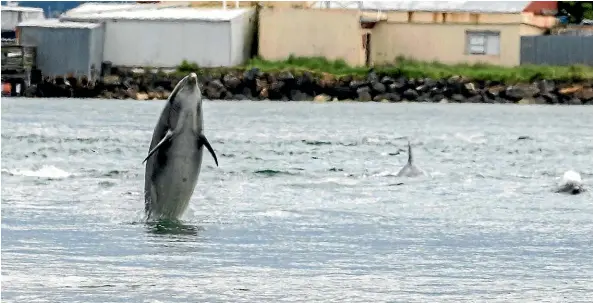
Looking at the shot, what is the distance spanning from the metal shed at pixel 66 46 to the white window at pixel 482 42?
12.9 metres

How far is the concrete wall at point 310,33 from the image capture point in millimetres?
59219

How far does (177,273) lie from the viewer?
41.2 ft

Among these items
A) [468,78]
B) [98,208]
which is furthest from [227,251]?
[468,78]

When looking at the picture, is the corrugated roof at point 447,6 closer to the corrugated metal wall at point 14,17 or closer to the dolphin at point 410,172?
the corrugated metal wall at point 14,17

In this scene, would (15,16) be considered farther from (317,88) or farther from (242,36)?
(317,88)

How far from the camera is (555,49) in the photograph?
61969 millimetres

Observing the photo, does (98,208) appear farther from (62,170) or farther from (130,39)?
(130,39)

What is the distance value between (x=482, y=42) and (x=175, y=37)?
10.9 m

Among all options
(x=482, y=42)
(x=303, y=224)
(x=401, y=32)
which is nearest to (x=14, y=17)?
(x=401, y=32)

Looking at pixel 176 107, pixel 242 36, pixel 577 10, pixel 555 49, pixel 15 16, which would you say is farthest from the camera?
pixel 15 16

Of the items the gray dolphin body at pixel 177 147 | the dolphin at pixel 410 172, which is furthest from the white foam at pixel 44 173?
the gray dolphin body at pixel 177 147

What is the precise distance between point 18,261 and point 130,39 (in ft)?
152

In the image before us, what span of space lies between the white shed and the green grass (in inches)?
21.1

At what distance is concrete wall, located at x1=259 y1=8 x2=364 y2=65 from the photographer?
59.2 metres
